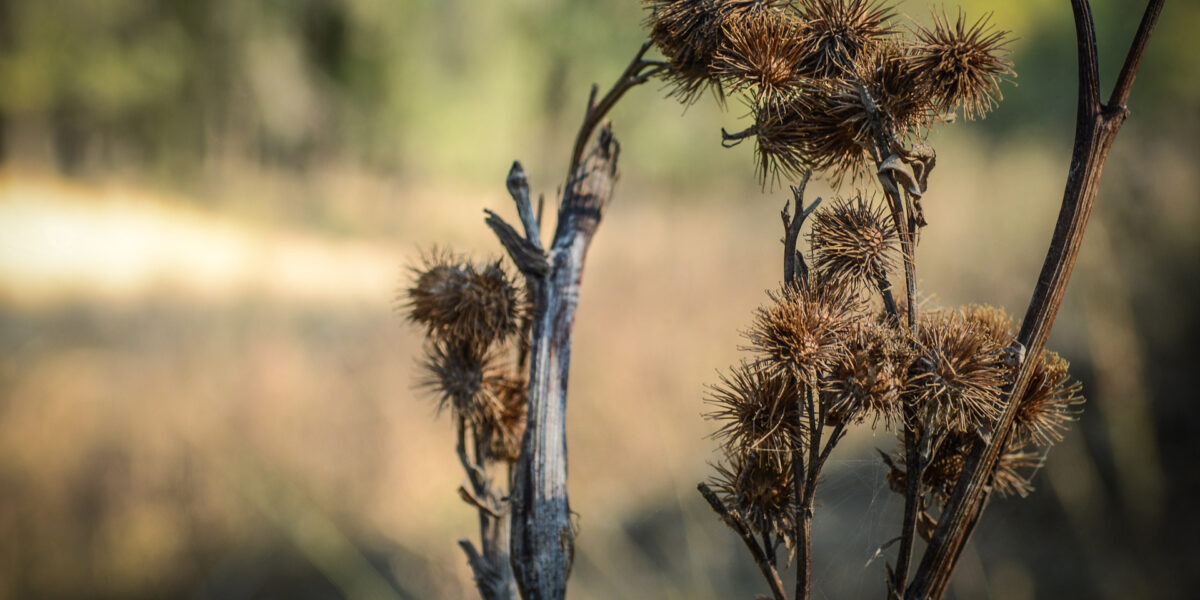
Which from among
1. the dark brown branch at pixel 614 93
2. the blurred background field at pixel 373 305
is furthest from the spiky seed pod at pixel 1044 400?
the blurred background field at pixel 373 305

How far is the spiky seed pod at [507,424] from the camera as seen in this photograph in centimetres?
71

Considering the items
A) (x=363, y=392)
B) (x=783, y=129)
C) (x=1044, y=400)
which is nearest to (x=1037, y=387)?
(x=1044, y=400)

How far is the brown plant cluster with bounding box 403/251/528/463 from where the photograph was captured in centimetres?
65

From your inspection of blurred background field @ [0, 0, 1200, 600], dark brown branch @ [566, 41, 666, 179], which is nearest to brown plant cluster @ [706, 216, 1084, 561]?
dark brown branch @ [566, 41, 666, 179]

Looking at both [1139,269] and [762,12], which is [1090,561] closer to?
[1139,269]

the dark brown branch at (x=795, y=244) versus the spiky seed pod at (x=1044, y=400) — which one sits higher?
the dark brown branch at (x=795, y=244)

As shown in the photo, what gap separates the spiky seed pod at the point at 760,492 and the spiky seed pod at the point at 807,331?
83mm

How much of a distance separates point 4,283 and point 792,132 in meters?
1.70

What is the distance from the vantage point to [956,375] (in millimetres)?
442

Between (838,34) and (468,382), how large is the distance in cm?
41

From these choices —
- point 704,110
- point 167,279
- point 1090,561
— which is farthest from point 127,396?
point 1090,561

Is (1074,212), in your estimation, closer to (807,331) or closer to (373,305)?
(807,331)

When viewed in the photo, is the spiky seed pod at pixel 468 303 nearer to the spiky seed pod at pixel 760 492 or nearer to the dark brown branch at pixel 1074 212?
the spiky seed pod at pixel 760 492

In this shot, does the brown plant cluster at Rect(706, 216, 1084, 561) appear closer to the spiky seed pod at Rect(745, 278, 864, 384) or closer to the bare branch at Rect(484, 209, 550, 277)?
the spiky seed pod at Rect(745, 278, 864, 384)
